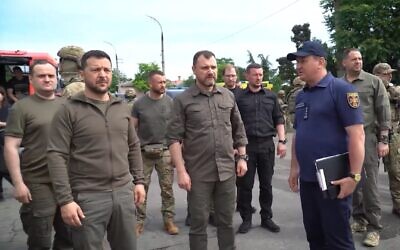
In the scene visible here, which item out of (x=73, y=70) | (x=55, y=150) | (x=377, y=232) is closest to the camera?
(x=55, y=150)

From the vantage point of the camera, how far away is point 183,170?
3.62m

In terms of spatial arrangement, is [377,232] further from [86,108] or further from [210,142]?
[86,108]

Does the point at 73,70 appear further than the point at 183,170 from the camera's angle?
Yes

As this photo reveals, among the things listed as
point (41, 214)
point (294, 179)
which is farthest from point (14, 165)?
point (294, 179)

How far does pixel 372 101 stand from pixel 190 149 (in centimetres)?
211

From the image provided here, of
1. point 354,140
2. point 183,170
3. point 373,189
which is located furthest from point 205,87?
point 373,189

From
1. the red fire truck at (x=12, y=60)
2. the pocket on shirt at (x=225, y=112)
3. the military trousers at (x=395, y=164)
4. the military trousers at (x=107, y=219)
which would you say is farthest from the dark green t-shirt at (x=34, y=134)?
the red fire truck at (x=12, y=60)

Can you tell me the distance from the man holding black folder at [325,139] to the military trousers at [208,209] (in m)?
0.75

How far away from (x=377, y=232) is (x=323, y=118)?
2033mm

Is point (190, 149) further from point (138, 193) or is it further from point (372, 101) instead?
point (372, 101)

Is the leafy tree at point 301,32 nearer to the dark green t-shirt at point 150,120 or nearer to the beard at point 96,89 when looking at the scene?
the dark green t-shirt at point 150,120

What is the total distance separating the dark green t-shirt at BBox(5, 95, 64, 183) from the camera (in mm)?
3496

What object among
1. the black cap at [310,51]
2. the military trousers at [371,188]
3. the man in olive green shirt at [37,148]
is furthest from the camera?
the military trousers at [371,188]

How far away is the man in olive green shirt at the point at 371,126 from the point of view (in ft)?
14.3
